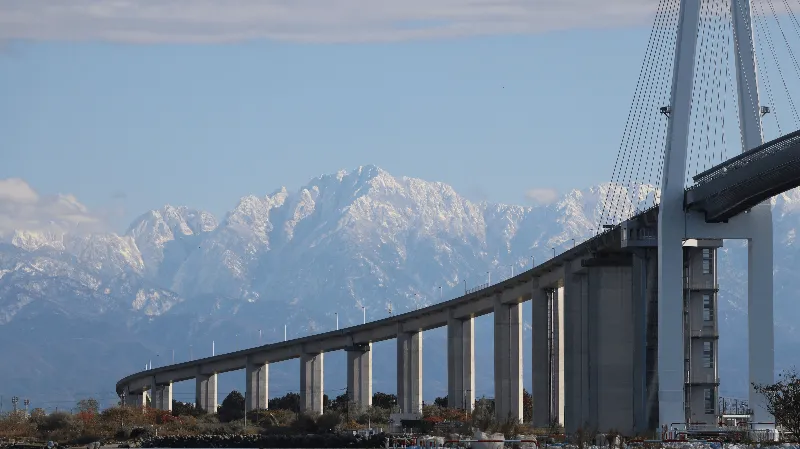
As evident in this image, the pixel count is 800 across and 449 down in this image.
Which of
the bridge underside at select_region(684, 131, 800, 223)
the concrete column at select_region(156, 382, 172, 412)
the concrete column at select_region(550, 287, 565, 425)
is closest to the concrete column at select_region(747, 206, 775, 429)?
the bridge underside at select_region(684, 131, 800, 223)

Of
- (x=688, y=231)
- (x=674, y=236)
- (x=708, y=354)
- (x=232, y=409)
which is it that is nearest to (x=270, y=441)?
(x=708, y=354)

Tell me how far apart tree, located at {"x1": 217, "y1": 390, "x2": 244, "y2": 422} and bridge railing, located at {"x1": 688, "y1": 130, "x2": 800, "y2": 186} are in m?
66.7

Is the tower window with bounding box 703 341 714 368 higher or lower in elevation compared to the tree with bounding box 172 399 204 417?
higher

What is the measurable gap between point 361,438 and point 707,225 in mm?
20406

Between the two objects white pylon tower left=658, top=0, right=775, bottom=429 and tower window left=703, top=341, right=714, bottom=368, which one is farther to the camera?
tower window left=703, top=341, right=714, bottom=368

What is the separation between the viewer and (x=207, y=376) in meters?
164

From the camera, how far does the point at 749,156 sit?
74.8 m

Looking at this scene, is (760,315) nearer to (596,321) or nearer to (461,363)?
(596,321)

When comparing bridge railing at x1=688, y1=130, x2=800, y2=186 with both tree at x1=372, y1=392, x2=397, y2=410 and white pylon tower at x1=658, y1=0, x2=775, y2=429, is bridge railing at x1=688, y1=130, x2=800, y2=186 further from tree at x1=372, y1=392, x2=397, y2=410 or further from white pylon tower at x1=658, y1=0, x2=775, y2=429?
tree at x1=372, y1=392, x2=397, y2=410

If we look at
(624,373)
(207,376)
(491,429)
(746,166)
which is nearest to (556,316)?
(624,373)

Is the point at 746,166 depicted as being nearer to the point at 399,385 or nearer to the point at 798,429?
the point at 798,429

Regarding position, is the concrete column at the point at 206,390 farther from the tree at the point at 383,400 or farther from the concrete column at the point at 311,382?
the tree at the point at 383,400

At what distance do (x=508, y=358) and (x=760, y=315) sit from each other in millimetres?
47357

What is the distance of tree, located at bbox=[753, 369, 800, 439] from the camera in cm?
6875
